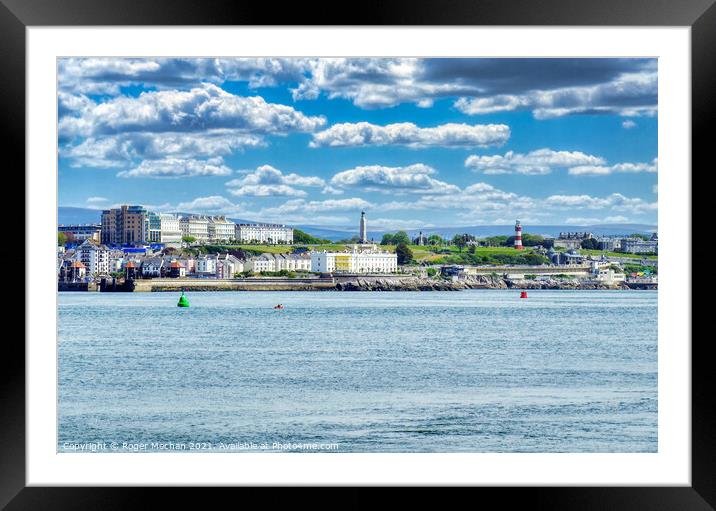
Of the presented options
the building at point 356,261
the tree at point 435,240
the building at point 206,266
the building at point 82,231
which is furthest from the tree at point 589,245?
the building at point 82,231

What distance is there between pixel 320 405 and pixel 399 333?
5417 millimetres

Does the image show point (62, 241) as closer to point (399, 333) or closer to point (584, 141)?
point (399, 333)

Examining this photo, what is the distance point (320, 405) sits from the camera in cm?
1953

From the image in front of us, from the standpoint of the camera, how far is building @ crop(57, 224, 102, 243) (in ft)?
116

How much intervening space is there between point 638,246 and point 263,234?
15358 mm

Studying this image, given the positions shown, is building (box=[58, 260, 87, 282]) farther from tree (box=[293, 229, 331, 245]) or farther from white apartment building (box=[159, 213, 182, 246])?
tree (box=[293, 229, 331, 245])

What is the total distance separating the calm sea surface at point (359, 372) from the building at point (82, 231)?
2.49 m

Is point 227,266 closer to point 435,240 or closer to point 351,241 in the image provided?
point 351,241

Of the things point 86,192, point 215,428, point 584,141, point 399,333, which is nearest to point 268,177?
point 86,192

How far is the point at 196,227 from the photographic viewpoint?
36.8 meters
